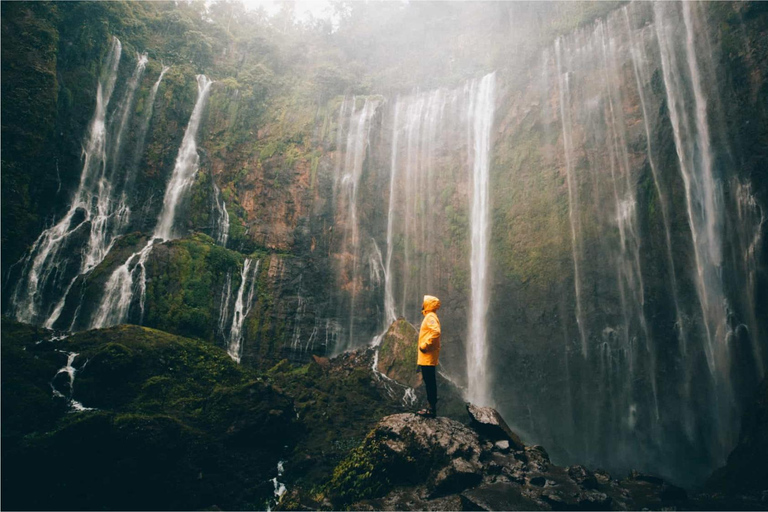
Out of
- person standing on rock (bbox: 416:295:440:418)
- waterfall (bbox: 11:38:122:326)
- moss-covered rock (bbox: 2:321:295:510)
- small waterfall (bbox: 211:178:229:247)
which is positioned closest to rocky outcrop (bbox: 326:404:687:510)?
Answer: person standing on rock (bbox: 416:295:440:418)

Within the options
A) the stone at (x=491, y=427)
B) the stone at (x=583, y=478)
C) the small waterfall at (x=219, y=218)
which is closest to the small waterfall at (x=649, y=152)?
the stone at (x=583, y=478)

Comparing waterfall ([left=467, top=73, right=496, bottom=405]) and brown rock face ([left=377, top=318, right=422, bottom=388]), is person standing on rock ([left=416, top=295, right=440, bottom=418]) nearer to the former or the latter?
brown rock face ([left=377, top=318, right=422, bottom=388])

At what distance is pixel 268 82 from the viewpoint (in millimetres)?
19094

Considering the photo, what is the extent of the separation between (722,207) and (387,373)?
10760mm

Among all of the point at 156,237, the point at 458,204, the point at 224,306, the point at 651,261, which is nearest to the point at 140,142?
the point at 156,237

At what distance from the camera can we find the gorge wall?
10742mm

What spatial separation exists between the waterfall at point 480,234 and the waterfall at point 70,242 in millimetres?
12950

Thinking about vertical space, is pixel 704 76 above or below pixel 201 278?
above

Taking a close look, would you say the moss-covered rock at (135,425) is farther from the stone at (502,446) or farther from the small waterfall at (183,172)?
the small waterfall at (183,172)

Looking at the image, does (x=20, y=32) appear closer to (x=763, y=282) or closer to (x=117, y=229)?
(x=117, y=229)

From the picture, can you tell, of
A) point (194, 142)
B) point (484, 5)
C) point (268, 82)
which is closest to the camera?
point (194, 142)

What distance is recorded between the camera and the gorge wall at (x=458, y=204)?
35.2 feet

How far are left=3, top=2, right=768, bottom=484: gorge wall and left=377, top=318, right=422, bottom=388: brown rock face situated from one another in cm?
104

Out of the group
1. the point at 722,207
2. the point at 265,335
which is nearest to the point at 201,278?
the point at 265,335
